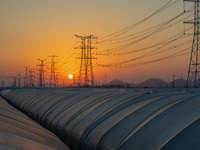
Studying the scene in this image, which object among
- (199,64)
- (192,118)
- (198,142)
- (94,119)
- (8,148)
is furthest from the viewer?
(199,64)

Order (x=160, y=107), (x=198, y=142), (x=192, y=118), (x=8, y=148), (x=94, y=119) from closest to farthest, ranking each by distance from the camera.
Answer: (x=8, y=148)
(x=198, y=142)
(x=192, y=118)
(x=160, y=107)
(x=94, y=119)

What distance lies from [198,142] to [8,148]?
297 cm

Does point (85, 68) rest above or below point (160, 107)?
above

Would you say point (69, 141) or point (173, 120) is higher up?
point (173, 120)

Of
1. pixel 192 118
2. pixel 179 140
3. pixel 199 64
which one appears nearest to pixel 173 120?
pixel 192 118

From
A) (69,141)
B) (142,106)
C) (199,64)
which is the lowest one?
(69,141)

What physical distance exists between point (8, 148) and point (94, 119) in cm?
429

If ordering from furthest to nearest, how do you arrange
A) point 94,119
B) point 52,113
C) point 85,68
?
point 85,68 < point 52,113 < point 94,119

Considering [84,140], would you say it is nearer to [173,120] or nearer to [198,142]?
[173,120]

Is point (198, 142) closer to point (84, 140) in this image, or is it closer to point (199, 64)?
point (84, 140)

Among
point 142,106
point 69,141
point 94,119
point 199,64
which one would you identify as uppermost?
point 199,64

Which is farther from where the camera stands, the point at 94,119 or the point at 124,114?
the point at 94,119

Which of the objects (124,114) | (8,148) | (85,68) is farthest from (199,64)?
(8,148)

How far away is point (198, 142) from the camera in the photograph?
13.9 ft
